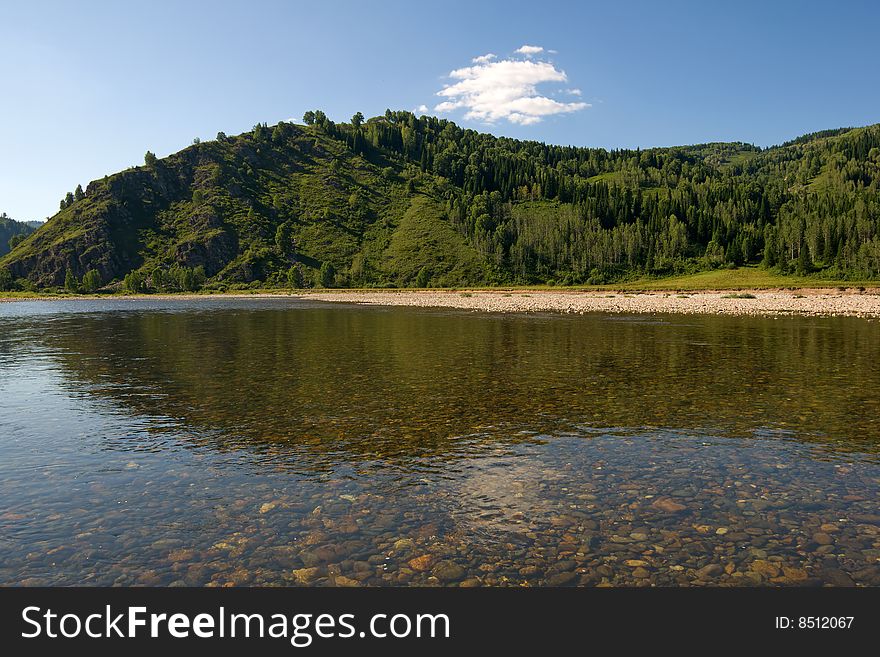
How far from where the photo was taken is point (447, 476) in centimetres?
1273

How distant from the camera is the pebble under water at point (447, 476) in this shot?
8.70 m

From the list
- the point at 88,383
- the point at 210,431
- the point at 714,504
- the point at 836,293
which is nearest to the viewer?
the point at 714,504

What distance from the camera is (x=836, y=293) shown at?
347 feet

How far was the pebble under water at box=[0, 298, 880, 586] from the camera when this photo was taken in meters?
8.70
